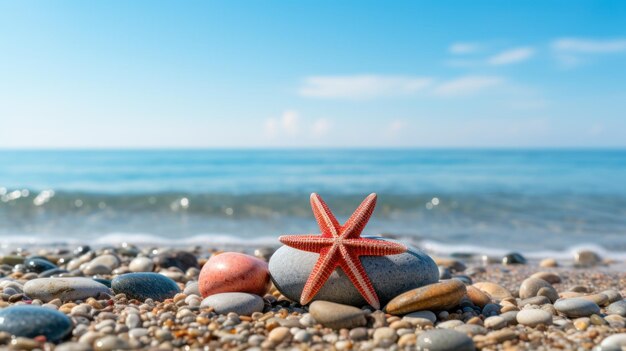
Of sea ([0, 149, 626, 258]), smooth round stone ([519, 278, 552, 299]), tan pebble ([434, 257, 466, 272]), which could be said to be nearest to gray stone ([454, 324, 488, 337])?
smooth round stone ([519, 278, 552, 299])

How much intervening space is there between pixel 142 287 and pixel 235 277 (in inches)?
33.1

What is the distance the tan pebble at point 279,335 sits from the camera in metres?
3.45

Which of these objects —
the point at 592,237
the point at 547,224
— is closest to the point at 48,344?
the point at 592,237

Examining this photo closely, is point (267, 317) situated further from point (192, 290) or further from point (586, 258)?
point (586, 258)

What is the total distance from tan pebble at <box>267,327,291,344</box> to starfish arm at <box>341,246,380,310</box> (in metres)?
0.74

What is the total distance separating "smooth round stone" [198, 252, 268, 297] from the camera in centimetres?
449

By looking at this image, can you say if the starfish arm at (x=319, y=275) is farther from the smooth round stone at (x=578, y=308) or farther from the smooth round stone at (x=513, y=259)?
the smooth round stone at (x=513, y=259)

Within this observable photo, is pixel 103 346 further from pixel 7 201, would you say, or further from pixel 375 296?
pixel 7 201

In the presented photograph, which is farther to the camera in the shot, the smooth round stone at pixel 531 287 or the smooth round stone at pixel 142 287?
the smooth round stone at pixel 531 287

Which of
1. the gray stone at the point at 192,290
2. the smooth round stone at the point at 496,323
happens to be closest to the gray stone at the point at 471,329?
the smooth round stone at the point at 496,323

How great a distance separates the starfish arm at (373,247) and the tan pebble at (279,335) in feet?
2.93

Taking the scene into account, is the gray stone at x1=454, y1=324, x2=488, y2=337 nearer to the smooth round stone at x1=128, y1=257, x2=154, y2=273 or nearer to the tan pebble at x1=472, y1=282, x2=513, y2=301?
the tan pebble at x1=472, y1=282, x2=513, y2=301

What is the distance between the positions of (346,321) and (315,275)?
51cm

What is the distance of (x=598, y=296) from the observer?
4.60 m
